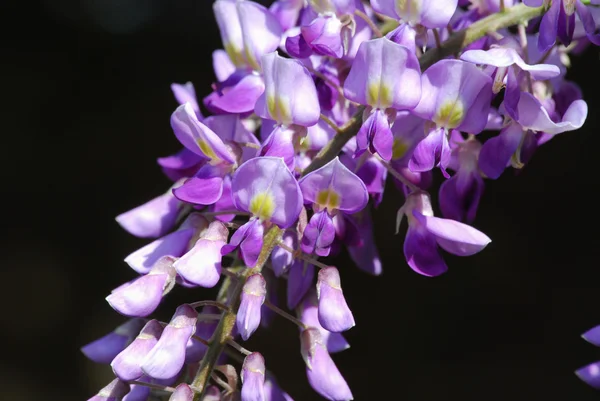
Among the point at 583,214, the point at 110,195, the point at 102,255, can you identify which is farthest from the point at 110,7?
the point at 583,214

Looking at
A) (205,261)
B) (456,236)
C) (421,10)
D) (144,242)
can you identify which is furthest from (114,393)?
(144,242)

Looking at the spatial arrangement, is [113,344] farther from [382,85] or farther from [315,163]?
[382,85]

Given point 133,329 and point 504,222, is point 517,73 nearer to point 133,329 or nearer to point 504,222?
point 133,329

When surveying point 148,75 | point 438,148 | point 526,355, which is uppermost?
point 438,148

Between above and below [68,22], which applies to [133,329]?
above

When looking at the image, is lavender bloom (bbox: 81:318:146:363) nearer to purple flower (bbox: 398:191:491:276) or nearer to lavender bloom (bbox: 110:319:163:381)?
lavender bloom (bbox: 110:319:163:381)

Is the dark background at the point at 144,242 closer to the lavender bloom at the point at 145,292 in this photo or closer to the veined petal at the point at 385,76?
the veined petal at the point at 385,76

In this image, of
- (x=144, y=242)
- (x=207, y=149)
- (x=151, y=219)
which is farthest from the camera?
(x=144, y=242)
